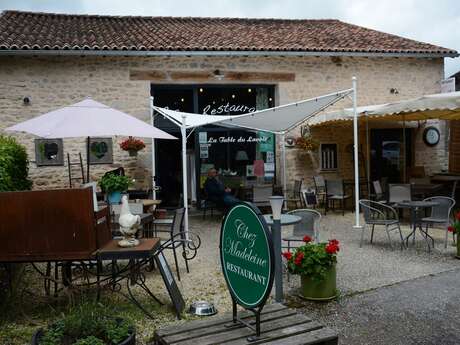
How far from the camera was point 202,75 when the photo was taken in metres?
11.6

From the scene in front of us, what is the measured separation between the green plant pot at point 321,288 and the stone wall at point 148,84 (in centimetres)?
725

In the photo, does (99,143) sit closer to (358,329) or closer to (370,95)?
(370,95)

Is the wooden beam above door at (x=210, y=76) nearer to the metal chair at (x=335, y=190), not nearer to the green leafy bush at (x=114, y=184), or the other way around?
the metal chair at (x=335, y=190)

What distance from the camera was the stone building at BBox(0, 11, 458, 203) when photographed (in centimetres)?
1069

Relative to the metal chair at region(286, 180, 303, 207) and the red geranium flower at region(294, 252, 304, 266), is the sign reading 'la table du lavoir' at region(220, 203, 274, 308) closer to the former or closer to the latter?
the red geranium flower at region(294, 252, 304, 266)

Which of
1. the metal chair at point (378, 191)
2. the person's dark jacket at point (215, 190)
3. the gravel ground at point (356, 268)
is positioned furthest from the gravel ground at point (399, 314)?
the person's dark jacket at point (215, 190)

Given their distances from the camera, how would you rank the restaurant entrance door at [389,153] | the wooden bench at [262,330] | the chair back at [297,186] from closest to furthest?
the wooden bench at [262,330] < the chair back at [297,186] < the restaurant entrance door at [389,153]

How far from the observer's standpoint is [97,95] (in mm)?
11000

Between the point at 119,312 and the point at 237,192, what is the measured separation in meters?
6.68

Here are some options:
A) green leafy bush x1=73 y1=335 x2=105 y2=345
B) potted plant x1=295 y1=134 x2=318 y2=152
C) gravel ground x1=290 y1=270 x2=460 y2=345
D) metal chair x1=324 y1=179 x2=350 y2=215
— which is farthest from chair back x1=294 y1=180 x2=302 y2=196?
green leafy bush x1=73 y1=335 x2=105 y2=345

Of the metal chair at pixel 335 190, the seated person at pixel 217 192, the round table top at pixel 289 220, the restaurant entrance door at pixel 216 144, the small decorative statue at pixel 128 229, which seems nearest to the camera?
the small decorative statue at pixel 128 229

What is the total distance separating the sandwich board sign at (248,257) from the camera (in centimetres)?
274

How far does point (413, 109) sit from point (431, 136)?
16.6ft

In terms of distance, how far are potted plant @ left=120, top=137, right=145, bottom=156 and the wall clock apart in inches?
315
